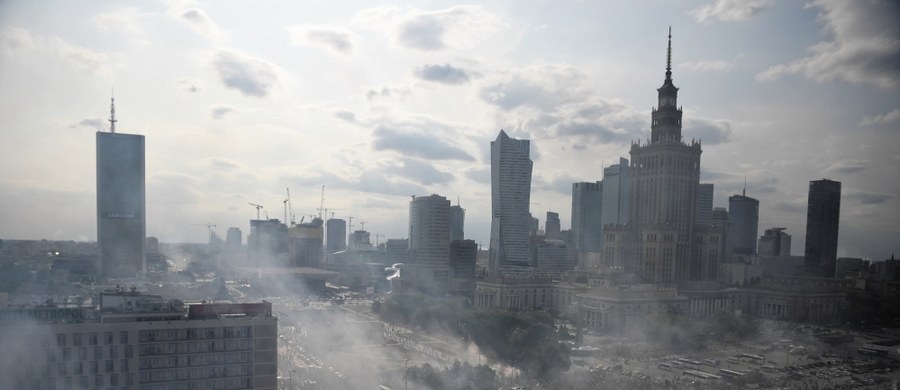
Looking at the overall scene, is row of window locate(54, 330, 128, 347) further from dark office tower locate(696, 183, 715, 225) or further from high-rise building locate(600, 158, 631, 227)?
high-rise building locate(600, 158, 631, 227)

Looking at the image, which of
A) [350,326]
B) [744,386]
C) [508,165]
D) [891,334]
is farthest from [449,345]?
[508,165]

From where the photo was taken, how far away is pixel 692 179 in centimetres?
2759

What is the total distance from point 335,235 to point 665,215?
146ft

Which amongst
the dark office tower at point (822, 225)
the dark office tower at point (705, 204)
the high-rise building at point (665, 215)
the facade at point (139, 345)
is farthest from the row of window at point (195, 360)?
the dark office tower at point (705, 204)

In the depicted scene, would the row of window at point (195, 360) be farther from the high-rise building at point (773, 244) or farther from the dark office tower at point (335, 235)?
the dark office tower at point (335, 235)

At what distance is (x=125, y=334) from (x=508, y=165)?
32.3 meters

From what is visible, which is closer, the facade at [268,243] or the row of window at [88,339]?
the row of window at [88,339]

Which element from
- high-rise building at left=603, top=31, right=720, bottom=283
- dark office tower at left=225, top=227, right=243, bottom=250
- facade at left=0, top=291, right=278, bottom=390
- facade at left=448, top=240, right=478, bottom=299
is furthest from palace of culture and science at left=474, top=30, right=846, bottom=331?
dark office tower at left=225, top=227, right=243, bottom=250

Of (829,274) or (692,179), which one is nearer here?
(829,274)

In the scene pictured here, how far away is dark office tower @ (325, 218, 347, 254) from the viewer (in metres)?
63.9

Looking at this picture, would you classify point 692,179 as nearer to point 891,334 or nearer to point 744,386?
point 891,334

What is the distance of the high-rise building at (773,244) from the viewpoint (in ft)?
99.3

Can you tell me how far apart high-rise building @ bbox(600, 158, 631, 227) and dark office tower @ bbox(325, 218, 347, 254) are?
30673 mm

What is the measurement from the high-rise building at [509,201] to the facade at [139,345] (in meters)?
30.6
